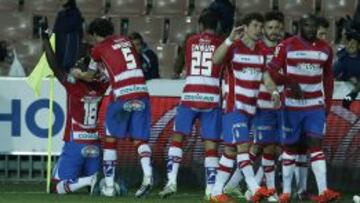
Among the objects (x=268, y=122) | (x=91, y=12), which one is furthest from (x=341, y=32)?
(x=268, y=122)

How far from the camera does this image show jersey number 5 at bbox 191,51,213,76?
13641 millimetres

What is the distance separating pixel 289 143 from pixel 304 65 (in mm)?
825

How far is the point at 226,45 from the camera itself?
41.4 ft

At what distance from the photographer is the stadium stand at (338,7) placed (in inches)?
777

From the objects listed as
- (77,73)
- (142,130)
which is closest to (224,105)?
(142,130)

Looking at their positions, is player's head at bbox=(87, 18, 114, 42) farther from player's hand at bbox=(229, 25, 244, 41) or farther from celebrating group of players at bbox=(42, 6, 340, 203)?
player's hand at bbox=(229, 25, 244, 41)

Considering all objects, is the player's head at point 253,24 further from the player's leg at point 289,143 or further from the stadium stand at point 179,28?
the stadium stand at point 179,28

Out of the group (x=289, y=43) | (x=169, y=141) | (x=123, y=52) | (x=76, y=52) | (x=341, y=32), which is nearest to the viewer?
(x=289, y=43)

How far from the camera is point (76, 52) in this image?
653 inches

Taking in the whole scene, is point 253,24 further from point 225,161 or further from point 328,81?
point 225,161

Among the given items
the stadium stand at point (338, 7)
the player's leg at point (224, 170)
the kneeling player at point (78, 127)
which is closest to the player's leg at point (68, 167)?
the kneeling player at point (78, 127)

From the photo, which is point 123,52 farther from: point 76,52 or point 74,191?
point 76,52

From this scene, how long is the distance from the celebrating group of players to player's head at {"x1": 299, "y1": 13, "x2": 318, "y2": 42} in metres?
0.01

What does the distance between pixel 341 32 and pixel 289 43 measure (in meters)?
6.43
